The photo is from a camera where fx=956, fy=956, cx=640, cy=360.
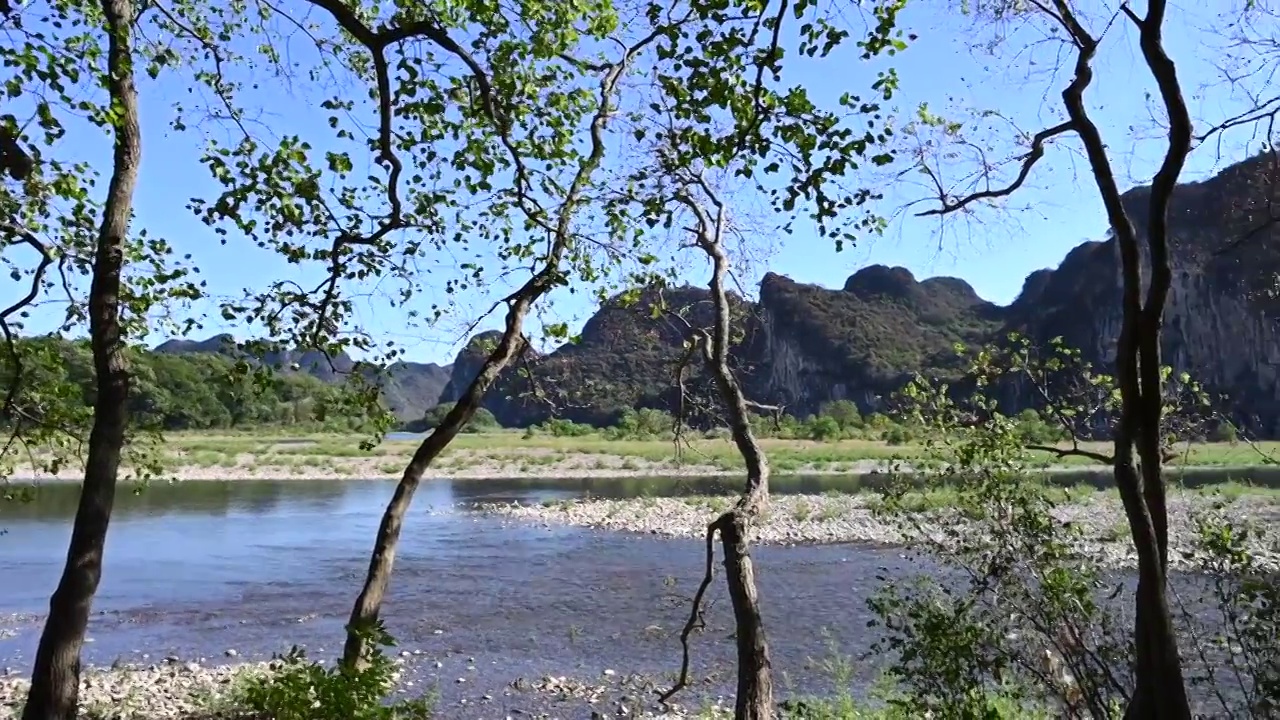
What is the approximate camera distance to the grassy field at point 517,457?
4956 cm

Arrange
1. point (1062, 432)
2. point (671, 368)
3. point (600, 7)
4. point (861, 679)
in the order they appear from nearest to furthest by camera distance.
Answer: point (600, 7), point (1062, 432), point (671, 368), point (861, 679)

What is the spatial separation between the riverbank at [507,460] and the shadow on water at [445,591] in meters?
15.9

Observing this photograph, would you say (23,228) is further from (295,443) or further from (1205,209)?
(295,443)

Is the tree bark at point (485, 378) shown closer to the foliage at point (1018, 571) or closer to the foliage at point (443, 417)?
the foliage at point (443, 417)

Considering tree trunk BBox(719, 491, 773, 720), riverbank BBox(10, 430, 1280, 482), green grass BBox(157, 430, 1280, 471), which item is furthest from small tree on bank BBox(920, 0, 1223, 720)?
→ green grass BBox(157, 430, 1280, 471)

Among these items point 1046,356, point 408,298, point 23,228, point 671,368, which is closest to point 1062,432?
point 1046,356

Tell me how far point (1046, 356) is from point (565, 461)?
51491 millimetres

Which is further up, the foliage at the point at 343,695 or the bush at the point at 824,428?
the bush at the point at 824,428

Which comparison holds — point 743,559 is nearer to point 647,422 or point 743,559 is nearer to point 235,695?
point 647,422

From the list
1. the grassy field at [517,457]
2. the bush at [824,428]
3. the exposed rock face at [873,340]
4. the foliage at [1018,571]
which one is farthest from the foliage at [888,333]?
the foliage at [1018,571]

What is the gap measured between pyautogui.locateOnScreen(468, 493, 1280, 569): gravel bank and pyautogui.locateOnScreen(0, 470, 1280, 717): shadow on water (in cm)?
135

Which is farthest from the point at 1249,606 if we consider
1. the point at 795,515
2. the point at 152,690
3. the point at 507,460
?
the point at 507,460

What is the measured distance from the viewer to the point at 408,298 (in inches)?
251

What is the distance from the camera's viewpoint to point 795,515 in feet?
91.9
